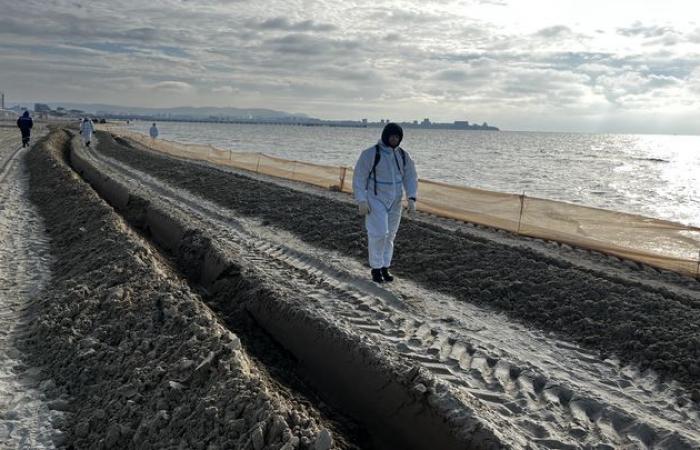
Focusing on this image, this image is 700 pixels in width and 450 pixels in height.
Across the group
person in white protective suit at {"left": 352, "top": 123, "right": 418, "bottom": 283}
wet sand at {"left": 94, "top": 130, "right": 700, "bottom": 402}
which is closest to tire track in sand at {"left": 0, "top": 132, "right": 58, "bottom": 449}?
person in white protective suit at {"left": 352, "top": 123, "right": 418, "bottom": 283}

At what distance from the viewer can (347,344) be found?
534cm

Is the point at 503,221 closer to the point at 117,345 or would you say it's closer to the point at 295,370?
the point at 295,370

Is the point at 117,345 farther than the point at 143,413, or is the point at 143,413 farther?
the point at 117,345

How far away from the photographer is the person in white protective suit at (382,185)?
22.9 feet

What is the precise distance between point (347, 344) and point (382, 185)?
238 cm

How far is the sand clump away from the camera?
3.91m

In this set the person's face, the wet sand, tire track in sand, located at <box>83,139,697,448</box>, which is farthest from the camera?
the person's face

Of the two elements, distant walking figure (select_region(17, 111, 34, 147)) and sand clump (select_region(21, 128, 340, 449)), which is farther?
distant walking figure (select_region(17, 111, 34, 147))

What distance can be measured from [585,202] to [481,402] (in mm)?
20486

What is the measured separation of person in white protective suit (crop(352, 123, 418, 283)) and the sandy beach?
26.8 inches

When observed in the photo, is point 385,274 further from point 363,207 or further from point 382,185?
point 382,185

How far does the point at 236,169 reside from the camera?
75.7ft

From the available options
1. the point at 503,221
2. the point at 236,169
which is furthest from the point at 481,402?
the point at 236,169

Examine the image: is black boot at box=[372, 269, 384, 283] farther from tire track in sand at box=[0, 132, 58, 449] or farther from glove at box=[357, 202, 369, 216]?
tire track in sand at box=[0, 132, 58, 449]
